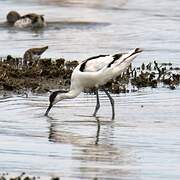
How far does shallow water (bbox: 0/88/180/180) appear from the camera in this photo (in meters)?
9.23

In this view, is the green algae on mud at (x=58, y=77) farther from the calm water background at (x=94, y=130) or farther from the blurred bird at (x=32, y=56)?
the calm water background at (x=94, y=130)

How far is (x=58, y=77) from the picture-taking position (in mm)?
15500

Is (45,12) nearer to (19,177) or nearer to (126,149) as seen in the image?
(126,149)

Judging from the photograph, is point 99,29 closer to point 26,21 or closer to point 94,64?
point 26,21

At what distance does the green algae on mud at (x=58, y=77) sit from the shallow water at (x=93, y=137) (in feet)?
1.45

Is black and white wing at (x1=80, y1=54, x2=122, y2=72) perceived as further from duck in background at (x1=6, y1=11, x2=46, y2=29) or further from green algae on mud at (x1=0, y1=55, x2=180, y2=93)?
duck in background at (x1=6, y1=11, x2=46, y2=29)

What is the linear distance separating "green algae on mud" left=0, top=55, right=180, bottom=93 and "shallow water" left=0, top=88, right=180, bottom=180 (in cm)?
44

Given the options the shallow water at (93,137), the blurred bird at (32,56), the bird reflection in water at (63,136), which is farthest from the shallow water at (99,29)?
the bird reflection in water at (63,136)

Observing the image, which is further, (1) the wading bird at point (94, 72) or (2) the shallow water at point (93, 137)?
(1) the wading bird at point (94, 72)

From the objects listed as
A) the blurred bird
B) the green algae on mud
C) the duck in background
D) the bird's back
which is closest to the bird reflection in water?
the bird's back

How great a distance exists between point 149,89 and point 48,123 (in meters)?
2.95

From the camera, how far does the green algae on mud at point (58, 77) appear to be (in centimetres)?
1445

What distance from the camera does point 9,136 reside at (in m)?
10.9

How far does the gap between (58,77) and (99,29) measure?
30.2 feet
